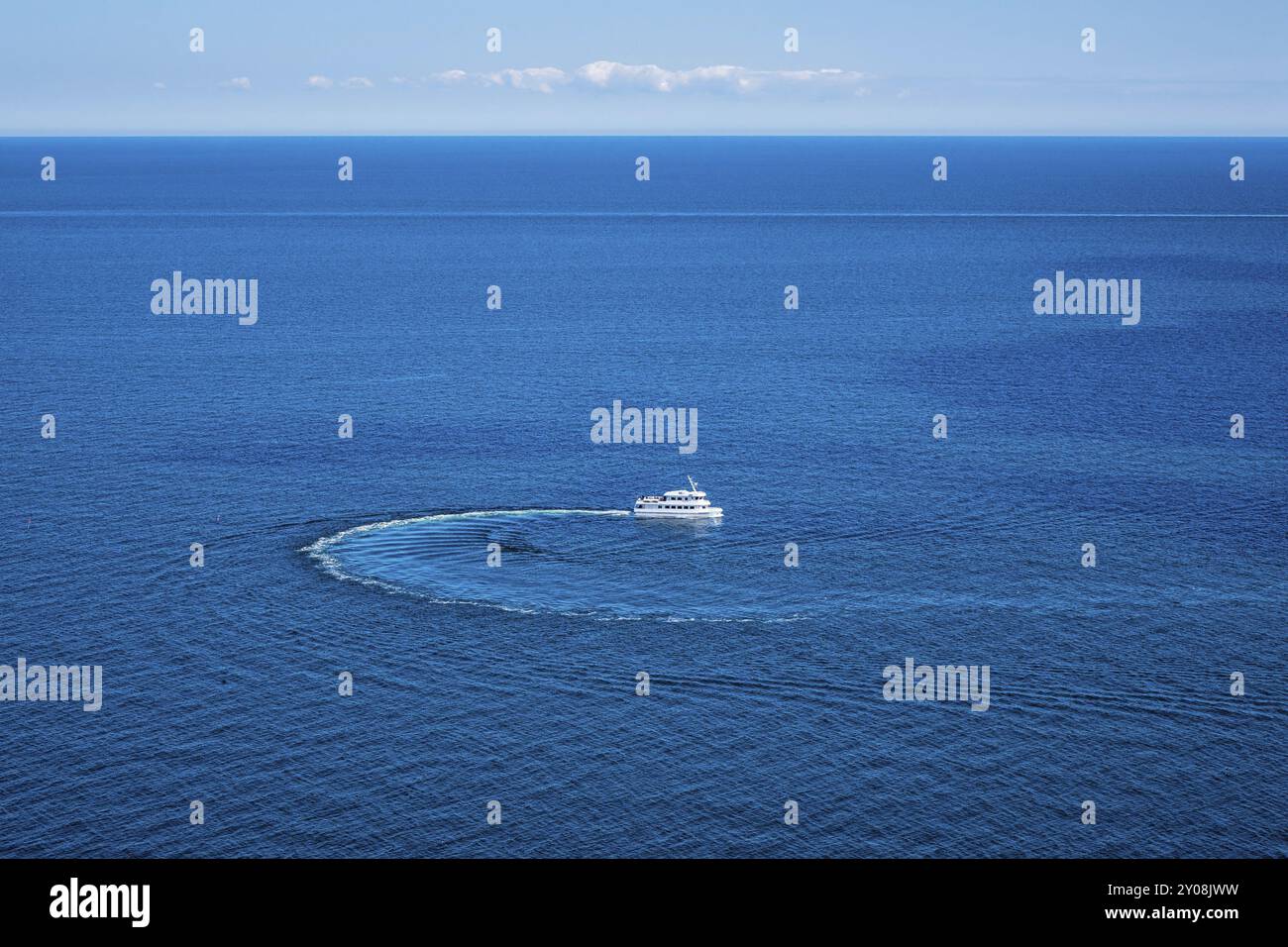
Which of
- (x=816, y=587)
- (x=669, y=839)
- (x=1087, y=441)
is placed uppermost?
(x=1087, y=441)

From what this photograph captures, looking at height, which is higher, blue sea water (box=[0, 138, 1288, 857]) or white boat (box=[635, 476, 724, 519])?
white boat (box=[635, 476, 724, 519])

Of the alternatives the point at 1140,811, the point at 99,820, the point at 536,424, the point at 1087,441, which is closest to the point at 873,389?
the point at 1087,441

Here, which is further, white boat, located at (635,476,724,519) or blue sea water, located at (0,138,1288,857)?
white boat, located at (635,476,724,519)

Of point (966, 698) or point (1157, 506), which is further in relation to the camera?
point (1157, 506)

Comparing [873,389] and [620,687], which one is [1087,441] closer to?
[873,389]

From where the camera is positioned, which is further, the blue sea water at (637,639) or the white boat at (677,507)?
the white boat at (677,507)

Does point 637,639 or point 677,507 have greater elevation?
point 677,507

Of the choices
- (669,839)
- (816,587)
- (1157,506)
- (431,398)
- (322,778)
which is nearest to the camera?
(669,839)

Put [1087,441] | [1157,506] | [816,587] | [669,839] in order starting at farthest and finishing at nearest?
[1087,441]
[1157,506]
[816,587]
[669,839]
